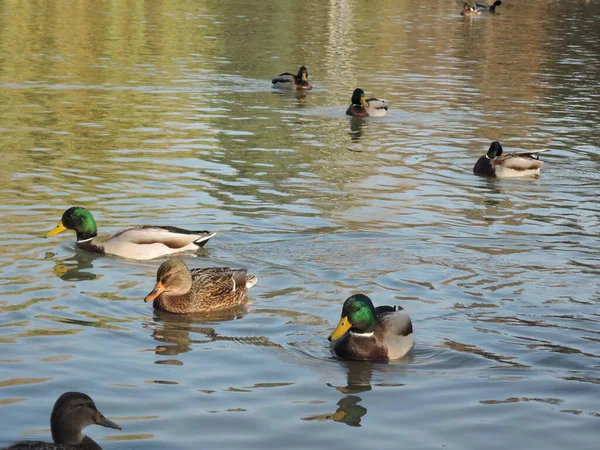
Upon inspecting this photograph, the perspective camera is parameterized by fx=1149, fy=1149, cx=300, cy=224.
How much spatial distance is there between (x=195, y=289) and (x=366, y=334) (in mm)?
2279

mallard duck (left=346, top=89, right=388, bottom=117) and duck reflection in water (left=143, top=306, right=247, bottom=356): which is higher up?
mallard duck (left=346, top=89, right=388, bottom=117)

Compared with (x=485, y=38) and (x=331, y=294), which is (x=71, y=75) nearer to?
(x=331, y=294)

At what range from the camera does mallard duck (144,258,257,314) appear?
11977mm

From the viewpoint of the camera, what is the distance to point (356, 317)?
1059 centimetres

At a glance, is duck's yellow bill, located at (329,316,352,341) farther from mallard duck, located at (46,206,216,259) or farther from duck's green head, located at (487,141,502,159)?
duck's green head, located at (487,141,502,159)

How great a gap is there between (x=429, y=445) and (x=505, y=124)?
18321mm

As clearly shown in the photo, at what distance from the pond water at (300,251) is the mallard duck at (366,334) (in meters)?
0.16

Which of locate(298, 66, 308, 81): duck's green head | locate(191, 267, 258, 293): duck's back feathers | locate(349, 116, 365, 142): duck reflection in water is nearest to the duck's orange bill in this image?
locate(191, 267, 258, 293): duck's back feathers

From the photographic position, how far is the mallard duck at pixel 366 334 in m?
10.6

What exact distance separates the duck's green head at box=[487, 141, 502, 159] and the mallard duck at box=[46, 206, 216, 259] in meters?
7.44

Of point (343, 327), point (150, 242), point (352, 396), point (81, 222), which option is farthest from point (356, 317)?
point (81, 222)

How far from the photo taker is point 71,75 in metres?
30.6

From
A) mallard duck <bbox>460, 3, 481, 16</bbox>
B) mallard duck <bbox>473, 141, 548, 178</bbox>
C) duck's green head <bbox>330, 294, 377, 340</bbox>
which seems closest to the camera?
duck's green head <bbox>330, 294, 377, 340</bbox>

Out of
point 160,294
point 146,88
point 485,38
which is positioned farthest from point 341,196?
point 485,38
